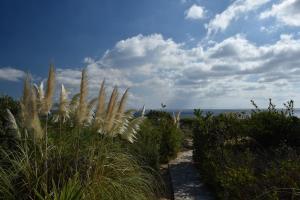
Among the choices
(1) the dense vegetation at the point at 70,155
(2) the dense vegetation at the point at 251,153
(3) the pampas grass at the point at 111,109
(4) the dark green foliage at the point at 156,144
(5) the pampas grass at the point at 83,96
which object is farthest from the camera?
→ (4) the dark green foliage at the point at 156,144

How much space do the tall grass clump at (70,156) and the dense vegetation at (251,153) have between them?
1.43 m

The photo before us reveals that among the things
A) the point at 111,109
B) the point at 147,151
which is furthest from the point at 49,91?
the point at 147,151

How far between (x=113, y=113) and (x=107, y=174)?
83 centimetres

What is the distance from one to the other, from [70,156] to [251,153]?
3.99m

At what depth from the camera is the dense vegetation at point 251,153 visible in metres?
5.24

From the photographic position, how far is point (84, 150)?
516 cm

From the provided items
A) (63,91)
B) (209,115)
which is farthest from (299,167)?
(209,115)

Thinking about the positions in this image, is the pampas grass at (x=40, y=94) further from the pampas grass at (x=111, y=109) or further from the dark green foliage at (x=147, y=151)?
the dark green foliage at (x=147, y=151)

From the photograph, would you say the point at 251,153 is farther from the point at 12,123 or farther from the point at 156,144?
the point at 12,123

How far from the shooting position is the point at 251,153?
7.39 meters

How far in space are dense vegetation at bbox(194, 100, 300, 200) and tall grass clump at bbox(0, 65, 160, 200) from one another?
4.68 ft

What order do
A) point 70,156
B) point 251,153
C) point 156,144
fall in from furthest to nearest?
point 156,144
point 251,153
point 70,156

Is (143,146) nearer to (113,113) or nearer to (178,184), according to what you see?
(178,184)

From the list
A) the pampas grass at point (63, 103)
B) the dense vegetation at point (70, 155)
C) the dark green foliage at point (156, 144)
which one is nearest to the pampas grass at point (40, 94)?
the dense vegetation at point (70, 155)
